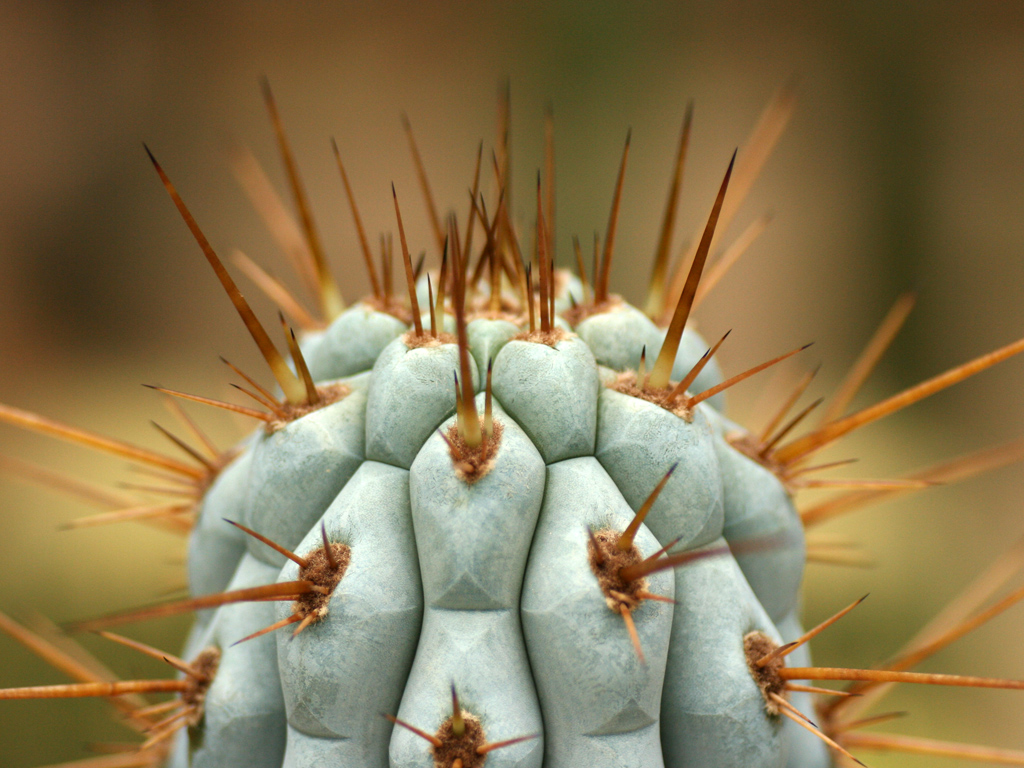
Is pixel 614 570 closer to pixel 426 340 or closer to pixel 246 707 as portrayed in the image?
pixel 426 340

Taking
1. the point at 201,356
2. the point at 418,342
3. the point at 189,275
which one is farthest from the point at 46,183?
the point at 418,342

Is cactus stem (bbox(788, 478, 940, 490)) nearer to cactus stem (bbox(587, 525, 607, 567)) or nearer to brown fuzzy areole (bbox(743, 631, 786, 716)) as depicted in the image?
brown fuzzy areole (bbox(743, 631, 786, 716))

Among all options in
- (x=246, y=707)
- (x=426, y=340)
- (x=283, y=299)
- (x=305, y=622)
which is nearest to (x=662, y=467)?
(x=426, y=340)

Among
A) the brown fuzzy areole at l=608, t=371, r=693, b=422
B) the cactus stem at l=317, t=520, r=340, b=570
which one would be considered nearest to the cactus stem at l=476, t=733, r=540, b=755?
the cactus stem at l=317, t=520, r=340, b=570

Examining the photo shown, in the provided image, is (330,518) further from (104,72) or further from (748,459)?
(104,72)

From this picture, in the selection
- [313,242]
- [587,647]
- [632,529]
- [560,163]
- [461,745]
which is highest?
[560,163]

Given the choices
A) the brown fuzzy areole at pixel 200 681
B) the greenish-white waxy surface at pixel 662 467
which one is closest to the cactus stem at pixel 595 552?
the greenish-white waxy surface at pixel 662 467
